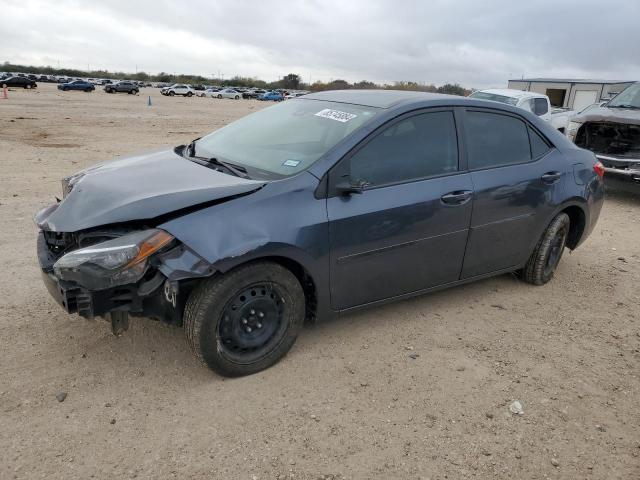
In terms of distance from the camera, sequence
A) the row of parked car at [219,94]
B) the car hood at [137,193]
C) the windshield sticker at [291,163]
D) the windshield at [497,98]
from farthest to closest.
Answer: the row of parked car at [219,94], the windshield at [497,98], the windshield sticker at [291,163], the car hood at [137,193]

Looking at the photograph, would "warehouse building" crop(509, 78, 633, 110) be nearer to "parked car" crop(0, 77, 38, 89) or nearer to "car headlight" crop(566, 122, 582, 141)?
"car headlight" crop(566, 122, 582, 141)

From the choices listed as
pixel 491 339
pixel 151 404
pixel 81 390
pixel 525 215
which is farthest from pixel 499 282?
pixel 81 390

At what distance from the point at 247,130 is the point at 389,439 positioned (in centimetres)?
259

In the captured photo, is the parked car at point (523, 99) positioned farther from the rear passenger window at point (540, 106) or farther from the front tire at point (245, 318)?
the front tire at point (245, 318)

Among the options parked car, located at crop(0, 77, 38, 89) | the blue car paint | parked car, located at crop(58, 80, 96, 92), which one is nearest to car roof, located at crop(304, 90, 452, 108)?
A: the blue car paint

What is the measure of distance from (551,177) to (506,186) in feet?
1.98

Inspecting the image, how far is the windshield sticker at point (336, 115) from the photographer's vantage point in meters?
3.61

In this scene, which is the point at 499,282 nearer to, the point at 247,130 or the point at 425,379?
the point at 425,379

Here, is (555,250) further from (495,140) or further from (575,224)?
(495,140)

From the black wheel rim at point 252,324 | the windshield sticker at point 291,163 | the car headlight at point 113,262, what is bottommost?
the black wheel rim at point 252,324

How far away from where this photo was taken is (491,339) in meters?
3.77

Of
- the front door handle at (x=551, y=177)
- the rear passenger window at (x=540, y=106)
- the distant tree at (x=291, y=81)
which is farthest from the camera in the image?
the distant tree at (x=291, y=81)

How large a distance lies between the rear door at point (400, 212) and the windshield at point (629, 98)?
6.88 metres

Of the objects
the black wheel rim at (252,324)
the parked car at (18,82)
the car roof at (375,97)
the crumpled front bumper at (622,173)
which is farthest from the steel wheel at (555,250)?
the parked car at (18,82)
